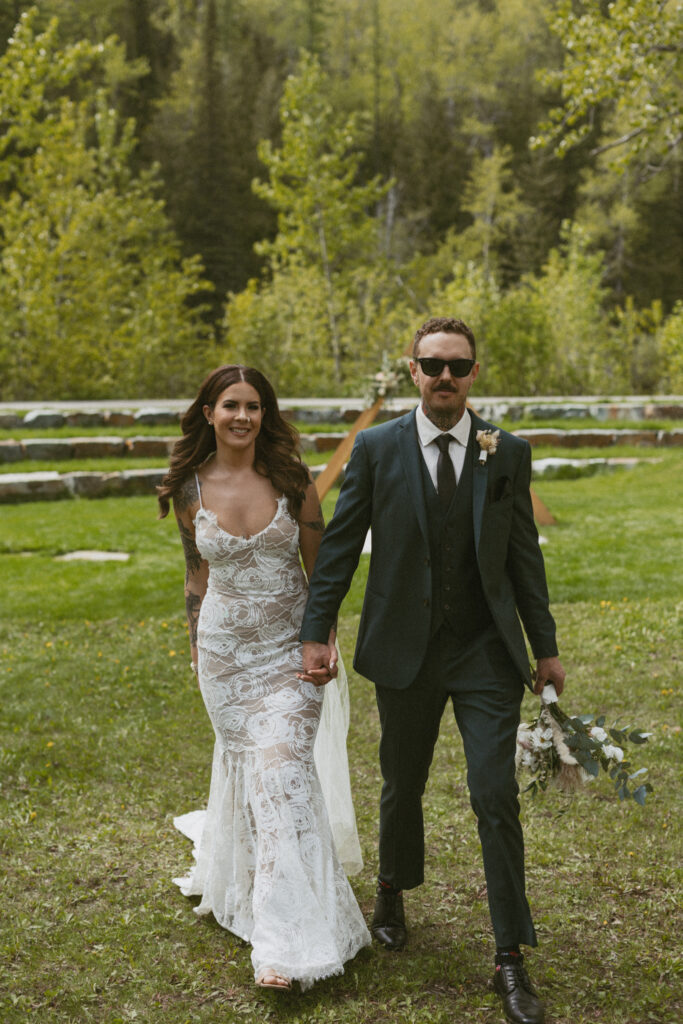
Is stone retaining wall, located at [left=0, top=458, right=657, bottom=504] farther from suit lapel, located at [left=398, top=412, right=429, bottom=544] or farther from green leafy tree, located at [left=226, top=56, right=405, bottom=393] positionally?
suit lapel, located at [left=398, top=412, right=429, bottom=544]

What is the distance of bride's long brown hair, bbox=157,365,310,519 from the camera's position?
12.4 ft

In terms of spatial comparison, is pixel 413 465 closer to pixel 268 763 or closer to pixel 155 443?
pixel 268 763

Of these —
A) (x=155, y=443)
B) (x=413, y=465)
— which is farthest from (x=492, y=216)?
(x=413, y=465)

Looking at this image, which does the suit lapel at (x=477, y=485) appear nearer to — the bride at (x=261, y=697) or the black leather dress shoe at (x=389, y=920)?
the bride at (x=261, y=697)

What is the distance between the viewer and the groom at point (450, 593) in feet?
10.4

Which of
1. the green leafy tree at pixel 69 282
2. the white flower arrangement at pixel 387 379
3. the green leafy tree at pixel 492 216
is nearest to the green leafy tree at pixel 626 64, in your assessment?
the white flower arrangement at pixel 387 379

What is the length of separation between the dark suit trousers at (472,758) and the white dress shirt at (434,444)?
0.53 metres

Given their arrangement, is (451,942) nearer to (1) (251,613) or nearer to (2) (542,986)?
(2) (542,986)

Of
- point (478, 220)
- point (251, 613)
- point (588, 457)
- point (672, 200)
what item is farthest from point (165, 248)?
point (251, 613)

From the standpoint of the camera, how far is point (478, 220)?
48656mm

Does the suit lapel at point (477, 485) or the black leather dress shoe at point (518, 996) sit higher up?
the suit lapel at point (477, 485)

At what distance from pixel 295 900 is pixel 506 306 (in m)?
24.4

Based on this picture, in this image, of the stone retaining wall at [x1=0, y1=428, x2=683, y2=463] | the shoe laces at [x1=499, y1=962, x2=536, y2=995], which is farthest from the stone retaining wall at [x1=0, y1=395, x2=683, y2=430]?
the shoe laces at [x1=499, y1=962, x2=536, y2=995]

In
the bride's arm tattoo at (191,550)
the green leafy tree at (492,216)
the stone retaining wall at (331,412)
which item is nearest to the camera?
the bride's arm tattoo at (191,550)
